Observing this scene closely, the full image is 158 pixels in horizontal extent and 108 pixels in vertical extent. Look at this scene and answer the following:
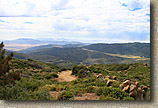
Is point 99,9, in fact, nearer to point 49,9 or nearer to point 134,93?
point 49,9

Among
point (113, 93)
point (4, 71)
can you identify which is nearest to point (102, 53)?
point (113, 93)

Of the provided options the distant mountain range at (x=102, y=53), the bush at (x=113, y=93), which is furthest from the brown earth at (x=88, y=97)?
the distant mountain range at (x=102, y=53)

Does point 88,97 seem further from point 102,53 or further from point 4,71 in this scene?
point 102,53

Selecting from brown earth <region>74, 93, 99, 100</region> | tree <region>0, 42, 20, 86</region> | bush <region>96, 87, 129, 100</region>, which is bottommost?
brown earth <region>74, 93, 99, 100</region>

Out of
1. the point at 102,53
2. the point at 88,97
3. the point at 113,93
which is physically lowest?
the point at 88,97

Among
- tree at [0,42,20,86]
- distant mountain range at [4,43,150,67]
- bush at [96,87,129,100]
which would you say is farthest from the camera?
distant mountain range at [4,43,150,67]

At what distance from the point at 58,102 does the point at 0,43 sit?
2.87m

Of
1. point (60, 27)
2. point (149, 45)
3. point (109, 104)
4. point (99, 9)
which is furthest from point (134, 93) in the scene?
point (60, 27)

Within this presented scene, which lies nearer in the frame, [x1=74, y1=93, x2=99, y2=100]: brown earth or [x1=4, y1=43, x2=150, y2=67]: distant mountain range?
[x1=74, y1=93, x2=99, y2=100]: brown earth

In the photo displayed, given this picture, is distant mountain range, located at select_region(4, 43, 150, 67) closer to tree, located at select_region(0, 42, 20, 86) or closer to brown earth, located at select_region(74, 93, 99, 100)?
tree, located at select_region(0, 42, 20, 86)

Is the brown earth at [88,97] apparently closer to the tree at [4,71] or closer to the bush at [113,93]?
the bush at [113,93]

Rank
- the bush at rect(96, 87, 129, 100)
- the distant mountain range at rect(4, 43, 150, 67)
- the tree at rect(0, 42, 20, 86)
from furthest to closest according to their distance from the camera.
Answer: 1. the distant mountain range at rect(4, 43, 150, 67)
2. the tree at rect(0, 42, 20, 86)
3. the bush at rect(96, 87, 129, 100)

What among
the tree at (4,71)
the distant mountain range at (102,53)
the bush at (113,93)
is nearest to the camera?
the bush at (113,93)

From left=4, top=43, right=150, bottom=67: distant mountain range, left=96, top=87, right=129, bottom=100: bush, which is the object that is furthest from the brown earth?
left=4, top=43, right=150, bottom=67: distant mountain range
